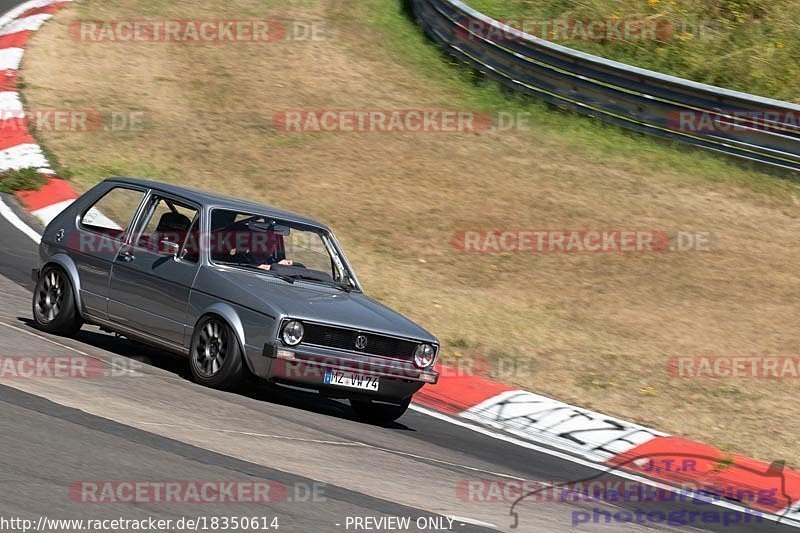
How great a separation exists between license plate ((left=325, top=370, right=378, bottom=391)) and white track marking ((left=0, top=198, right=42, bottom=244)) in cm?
566

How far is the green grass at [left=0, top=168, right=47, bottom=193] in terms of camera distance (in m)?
14.2

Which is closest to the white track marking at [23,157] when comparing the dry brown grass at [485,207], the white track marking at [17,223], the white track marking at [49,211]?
the dry brown grass at [485,207]

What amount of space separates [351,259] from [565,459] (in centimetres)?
489

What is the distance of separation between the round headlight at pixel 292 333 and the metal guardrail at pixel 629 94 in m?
9.48

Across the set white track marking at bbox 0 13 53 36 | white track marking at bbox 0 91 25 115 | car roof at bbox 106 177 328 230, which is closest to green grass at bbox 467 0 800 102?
white track marking at bbox 0 13 53 36

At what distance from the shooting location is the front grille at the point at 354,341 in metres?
8.41

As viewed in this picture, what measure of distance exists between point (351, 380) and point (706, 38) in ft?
41.3

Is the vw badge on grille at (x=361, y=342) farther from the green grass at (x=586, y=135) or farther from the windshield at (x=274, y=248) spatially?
the green grass at (x=586, y=135)

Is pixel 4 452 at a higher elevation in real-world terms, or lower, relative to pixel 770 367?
higher

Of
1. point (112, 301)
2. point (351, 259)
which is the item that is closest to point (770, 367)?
point (351, 259)

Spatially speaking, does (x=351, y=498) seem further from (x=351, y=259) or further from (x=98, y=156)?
(x=98, y=156)

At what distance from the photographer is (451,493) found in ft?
22.8

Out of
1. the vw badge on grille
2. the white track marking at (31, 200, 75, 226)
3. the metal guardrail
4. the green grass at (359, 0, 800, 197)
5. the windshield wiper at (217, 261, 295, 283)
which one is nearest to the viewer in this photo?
the vw badge on grille

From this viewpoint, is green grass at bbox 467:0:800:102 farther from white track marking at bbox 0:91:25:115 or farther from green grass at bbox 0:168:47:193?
green grass at bbox 0:168:47:193
